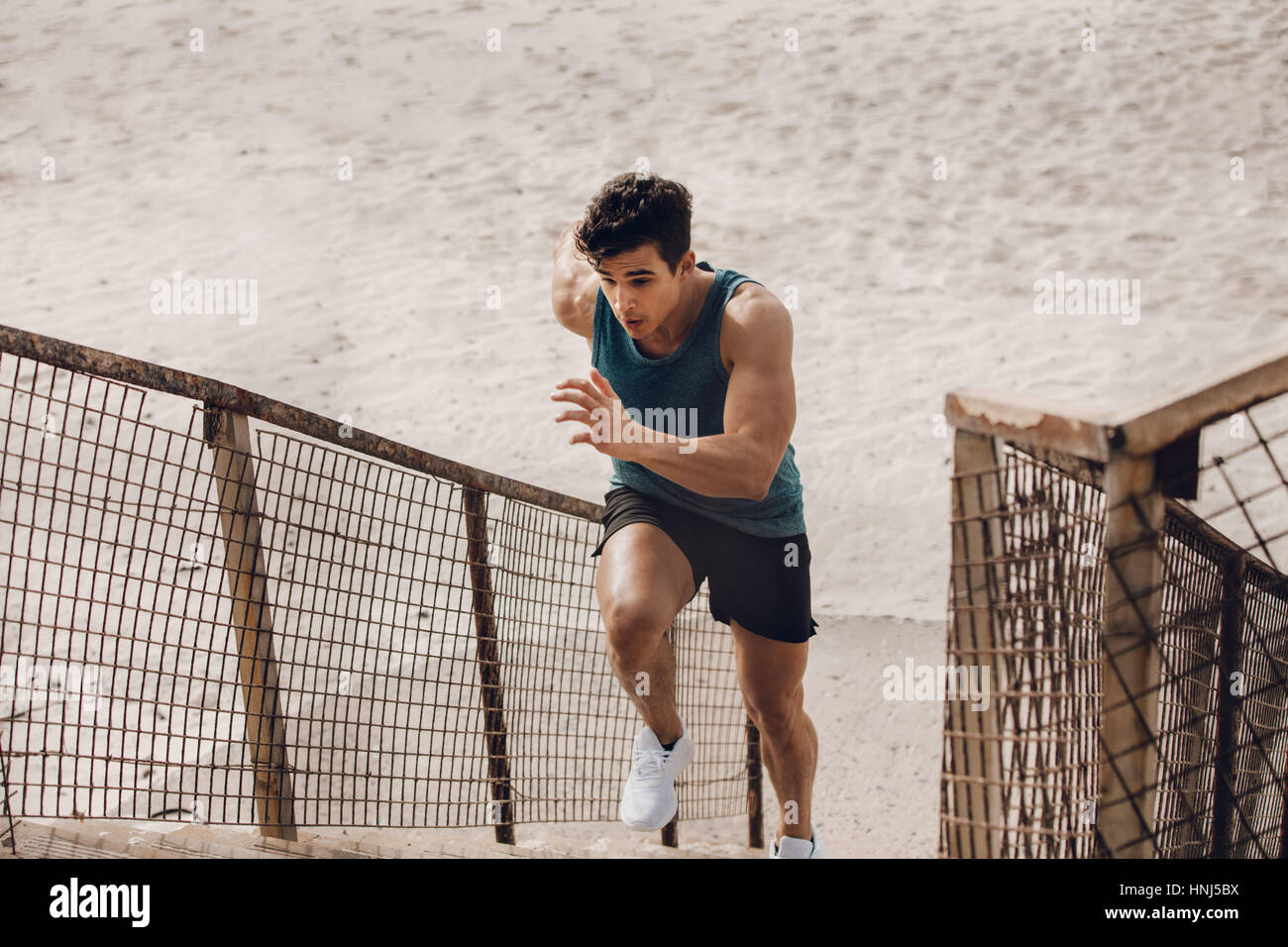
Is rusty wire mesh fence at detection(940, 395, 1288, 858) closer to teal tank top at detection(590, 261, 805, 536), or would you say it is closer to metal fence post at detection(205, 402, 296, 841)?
teal tank top at detection(590, 261, 805, 536)

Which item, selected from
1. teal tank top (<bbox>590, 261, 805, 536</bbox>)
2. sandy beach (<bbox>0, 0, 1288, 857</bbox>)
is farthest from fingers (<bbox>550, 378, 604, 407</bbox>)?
sandy beach (<bbox>0, 0, 1288, 857</bbox>)

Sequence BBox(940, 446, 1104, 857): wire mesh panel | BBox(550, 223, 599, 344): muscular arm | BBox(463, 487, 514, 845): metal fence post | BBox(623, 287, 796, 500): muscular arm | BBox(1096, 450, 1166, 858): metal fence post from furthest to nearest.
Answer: BBox(463, 487, 514, 845): metal fence post → BBox(550, 223, 599, 344): muscular arm → BBox(623, 287, 796, 500): muscular arm → BBox(940, 446, 1104, 857): wire mesh panel → BBox(1096, 450, 1166, 858): metal fence post

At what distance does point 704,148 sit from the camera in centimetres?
1419

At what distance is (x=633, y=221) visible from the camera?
2.91 m

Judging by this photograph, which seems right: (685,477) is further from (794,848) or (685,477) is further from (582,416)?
(794,848)

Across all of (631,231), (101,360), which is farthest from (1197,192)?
(101,360)

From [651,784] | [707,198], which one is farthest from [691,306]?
[707,198]

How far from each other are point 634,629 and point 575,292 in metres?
1.07

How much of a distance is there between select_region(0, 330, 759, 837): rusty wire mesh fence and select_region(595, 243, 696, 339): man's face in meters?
0.73

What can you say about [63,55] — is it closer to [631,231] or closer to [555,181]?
[555,181]

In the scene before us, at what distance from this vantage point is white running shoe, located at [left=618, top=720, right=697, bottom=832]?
315cm

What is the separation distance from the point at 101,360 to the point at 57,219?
12.0 metres

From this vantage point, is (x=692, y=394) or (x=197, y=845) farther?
(x=692, y=394)

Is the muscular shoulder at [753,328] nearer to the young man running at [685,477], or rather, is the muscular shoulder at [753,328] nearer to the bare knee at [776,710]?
the young man running at [685,477]
